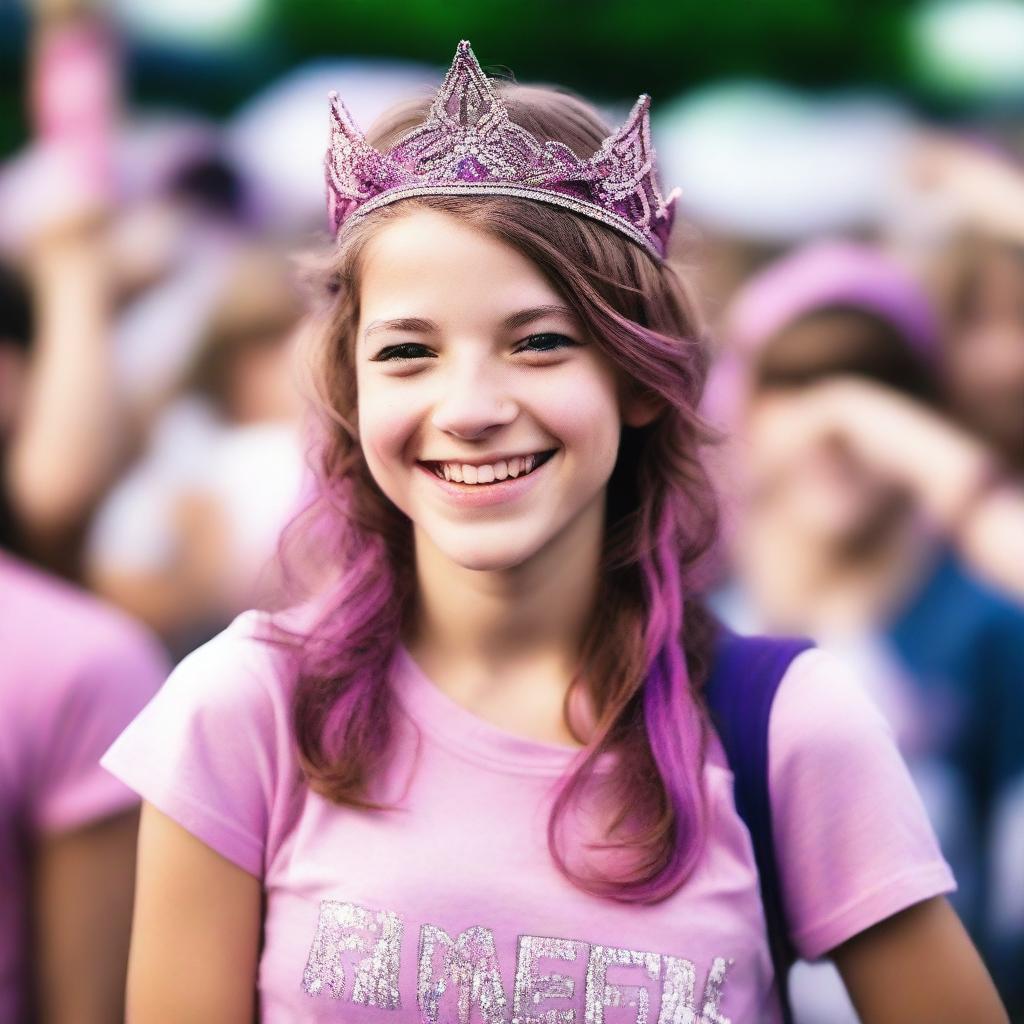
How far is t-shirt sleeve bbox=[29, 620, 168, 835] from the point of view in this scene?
86.3 inches

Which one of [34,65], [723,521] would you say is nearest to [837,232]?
[723,521]

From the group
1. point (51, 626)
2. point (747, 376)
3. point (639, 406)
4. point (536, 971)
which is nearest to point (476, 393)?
point (639, 406)

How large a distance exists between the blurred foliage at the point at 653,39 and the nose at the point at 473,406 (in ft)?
7.32

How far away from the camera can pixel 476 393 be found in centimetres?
154

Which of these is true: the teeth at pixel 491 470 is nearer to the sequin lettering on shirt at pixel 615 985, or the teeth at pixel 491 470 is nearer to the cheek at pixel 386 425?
the cheek at pixel 386 425

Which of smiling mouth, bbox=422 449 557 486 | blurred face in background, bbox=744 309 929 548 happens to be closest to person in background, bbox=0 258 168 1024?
smiling mouth, bbox=422 449 557 486

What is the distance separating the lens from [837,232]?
Answer: 3.66 meters

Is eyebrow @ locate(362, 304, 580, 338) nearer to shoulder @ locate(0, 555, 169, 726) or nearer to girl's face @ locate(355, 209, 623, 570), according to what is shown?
girl's face @ locate(355, 209, 623, 570)

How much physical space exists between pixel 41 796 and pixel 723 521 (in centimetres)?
121

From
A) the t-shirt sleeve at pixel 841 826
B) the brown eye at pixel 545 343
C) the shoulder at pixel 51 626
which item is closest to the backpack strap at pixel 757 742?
the t-shirt sleeve at pixel 841 826

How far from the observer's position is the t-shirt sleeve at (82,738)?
86.3 inches

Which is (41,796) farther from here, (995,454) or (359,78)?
(995,454)

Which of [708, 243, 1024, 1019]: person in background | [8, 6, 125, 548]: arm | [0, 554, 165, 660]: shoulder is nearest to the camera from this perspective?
[0, 554, 165, 660]: shoulder

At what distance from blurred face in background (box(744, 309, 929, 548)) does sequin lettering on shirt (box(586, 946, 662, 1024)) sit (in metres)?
2.28
